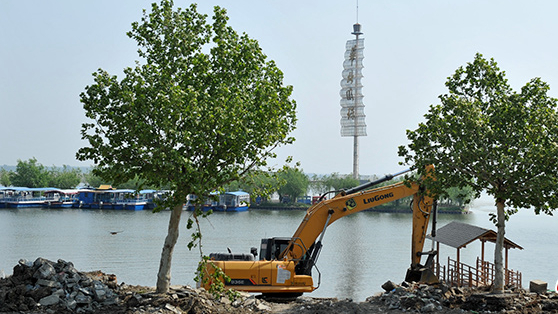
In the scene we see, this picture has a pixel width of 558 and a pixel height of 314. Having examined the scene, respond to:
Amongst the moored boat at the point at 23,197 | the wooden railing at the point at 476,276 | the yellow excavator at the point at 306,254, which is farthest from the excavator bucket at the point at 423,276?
the moored boat at the point at 23,197

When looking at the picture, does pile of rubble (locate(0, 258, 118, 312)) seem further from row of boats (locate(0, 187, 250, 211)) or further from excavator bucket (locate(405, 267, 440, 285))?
row of boats (locate(0, 187, 250, 211))

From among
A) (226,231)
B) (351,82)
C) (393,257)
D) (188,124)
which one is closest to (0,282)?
(188,124)

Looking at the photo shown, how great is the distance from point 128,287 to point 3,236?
31783mm

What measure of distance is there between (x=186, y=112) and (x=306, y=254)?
8.06 meters

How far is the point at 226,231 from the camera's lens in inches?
2028

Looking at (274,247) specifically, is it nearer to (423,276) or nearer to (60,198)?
(423,276)

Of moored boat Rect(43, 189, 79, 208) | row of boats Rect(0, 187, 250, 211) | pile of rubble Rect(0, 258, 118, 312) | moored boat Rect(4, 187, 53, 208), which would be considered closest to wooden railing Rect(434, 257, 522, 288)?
pile of rubble Rect(0, 258, 118, 312)

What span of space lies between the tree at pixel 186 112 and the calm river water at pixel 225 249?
6.30 m

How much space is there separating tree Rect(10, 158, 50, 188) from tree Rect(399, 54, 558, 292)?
11018 cm

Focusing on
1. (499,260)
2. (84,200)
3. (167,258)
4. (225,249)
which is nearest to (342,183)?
(84,200)

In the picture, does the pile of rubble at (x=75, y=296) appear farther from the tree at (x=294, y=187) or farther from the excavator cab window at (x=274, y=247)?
the tree at (x=294, y=187)

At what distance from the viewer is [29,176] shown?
114750mm

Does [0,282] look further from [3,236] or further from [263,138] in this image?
[3,236]

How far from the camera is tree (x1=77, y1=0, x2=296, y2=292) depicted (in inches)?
526
